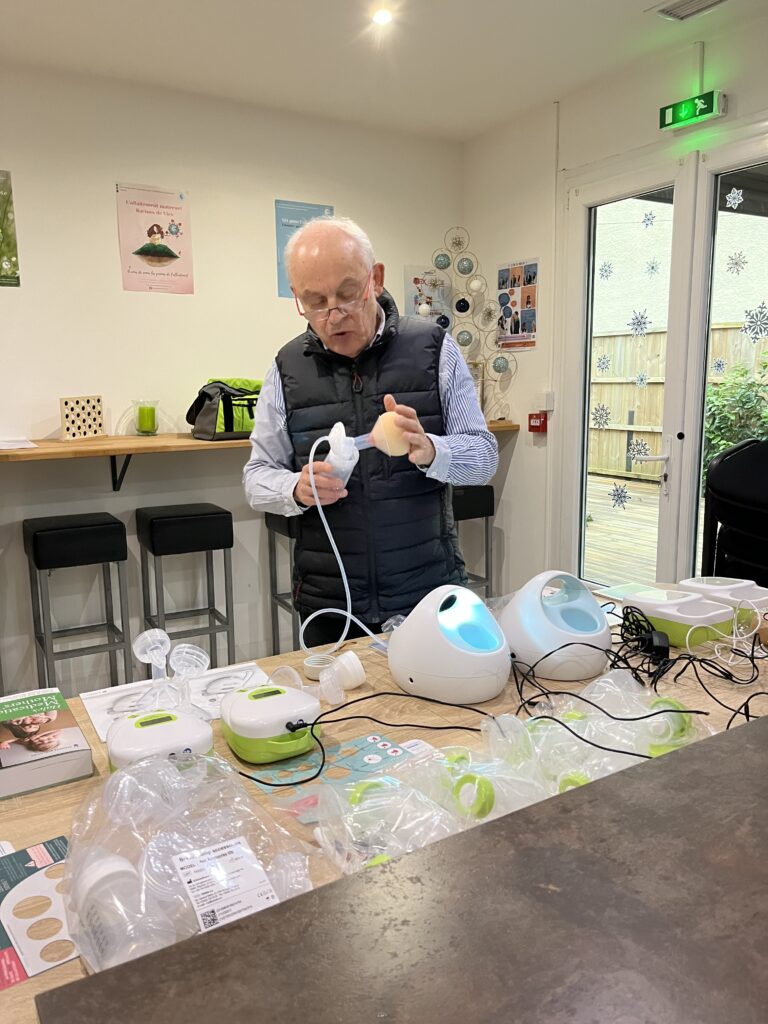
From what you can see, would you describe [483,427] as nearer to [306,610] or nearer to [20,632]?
[306,610]

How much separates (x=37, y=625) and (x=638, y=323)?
117 inches

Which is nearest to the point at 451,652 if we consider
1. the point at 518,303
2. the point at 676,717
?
the point at 676,717

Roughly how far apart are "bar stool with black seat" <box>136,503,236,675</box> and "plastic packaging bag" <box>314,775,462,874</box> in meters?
2.37

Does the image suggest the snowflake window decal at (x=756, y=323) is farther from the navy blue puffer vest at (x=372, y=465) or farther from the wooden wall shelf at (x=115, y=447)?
the wooden wall shelf at (x=115, y=447)

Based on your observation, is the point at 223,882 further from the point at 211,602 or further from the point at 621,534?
the point at 621,534

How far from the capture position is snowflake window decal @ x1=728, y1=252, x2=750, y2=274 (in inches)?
117

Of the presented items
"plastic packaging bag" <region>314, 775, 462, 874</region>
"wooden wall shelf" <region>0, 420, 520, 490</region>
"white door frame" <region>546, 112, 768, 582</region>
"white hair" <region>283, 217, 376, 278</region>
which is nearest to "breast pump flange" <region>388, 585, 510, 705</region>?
"plastic packaging bag" <region>314, 775, 462, 874</region>

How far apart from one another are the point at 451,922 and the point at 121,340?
11.4 ft

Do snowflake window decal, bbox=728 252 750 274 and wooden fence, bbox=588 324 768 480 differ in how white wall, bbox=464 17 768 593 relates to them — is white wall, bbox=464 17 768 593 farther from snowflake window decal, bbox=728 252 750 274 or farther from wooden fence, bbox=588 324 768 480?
snowflake window decal, bbox=728 252 750 274

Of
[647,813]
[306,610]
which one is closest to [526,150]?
[306,610]

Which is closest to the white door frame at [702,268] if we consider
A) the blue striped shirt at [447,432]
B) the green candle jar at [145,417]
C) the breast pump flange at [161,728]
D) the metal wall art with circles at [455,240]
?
the metal wall art with circles at [455,240]

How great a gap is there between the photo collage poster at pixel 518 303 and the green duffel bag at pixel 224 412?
4.82 ft

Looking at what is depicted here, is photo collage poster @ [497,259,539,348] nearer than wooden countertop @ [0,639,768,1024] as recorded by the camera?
No

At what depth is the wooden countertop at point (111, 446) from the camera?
9.40 feet
